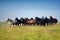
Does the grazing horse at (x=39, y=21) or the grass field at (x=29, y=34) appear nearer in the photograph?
the grass field at (x=29, y=34)

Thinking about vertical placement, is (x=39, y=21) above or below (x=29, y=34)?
below

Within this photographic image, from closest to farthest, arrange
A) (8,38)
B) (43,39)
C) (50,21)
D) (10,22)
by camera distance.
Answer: (43,39) < (8,38) < (10,22) < (50,21)

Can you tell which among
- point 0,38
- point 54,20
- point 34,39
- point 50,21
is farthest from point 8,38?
point 54,20

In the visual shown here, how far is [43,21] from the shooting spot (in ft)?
62.3

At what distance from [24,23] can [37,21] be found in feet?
5.83

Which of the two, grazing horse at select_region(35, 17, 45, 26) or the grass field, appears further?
grazing horse at select_region(35, 17, 45, 26)

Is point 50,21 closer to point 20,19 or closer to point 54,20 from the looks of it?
point 54,20

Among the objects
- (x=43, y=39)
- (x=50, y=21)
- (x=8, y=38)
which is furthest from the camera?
(x=50, y=21)

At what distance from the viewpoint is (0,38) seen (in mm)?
8375

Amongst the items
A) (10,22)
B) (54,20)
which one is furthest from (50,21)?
(10,22)

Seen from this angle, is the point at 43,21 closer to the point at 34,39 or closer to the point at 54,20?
the point at 54,20

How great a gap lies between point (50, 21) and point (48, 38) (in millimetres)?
12374

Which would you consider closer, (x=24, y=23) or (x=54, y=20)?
(x=24, y=23)

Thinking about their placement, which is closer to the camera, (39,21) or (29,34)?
(29,34)
